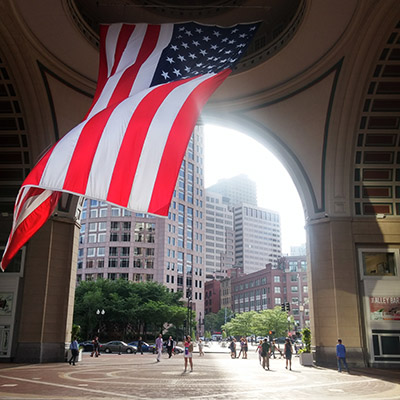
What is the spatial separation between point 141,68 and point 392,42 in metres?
12.6

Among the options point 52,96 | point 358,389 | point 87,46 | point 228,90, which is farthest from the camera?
point 228,90

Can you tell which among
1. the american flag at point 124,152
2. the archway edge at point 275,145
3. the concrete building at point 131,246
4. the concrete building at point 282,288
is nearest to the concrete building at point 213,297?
the concrete building at point 282,288

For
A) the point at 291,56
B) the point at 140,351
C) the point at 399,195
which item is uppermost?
the point at 291,56

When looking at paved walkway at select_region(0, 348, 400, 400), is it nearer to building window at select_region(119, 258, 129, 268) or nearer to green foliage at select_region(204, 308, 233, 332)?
building window at select_region(119, 258, 129, 268)

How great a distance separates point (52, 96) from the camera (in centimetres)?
2495

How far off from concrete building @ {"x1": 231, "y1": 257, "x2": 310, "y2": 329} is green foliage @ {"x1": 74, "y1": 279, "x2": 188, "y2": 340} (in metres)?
58.2

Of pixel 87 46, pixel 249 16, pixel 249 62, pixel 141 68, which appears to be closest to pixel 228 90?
pixel 249 62

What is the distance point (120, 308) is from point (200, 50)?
55.3m

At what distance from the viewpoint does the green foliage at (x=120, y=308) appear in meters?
67.1

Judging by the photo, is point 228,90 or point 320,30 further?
point 228,90

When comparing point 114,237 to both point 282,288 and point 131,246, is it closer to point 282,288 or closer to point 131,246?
point 131,246

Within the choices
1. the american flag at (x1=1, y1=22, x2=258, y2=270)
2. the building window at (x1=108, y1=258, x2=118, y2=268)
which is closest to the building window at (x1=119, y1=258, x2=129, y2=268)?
the building window at (x1=108, y1=258, x2=118, y2=268)

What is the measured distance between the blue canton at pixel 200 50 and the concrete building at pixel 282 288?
108879mm

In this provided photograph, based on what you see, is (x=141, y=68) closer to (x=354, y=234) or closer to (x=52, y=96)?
(x=52, y=96)
